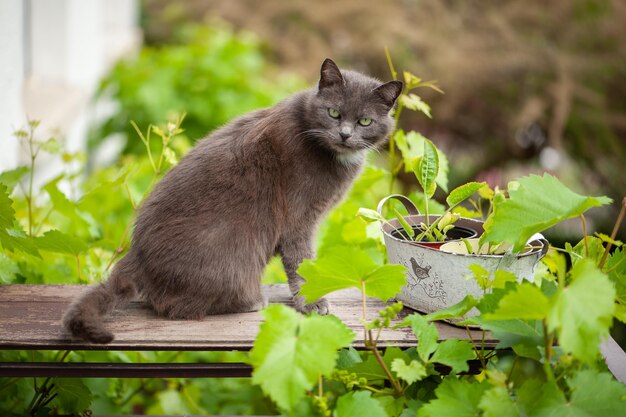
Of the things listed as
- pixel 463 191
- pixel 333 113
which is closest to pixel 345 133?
pixel 333 113

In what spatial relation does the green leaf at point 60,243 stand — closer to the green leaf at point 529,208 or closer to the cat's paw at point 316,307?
the cat's paw at point 316,307

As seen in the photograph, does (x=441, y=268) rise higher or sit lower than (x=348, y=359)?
higher

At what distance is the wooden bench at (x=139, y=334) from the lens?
4.39 feet

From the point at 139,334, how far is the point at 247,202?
39 cm

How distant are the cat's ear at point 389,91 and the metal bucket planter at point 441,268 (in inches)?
15.6

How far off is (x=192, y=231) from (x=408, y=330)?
52cm

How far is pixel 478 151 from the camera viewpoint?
A: 572 centimetres

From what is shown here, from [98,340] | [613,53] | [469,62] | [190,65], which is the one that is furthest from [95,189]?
[613,53]

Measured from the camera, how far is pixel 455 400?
1207mm

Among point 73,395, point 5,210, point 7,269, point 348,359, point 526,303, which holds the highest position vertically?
point 5,210

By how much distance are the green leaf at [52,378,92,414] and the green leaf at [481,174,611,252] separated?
935 millimetres

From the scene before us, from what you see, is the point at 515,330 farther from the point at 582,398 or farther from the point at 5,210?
the point at 5,210

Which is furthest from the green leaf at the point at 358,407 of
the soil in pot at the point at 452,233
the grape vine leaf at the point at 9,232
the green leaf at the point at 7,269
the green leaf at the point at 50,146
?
the green leaf at the point at 50,146

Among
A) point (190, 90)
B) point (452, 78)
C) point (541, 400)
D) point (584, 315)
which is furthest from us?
point (452, 78)
